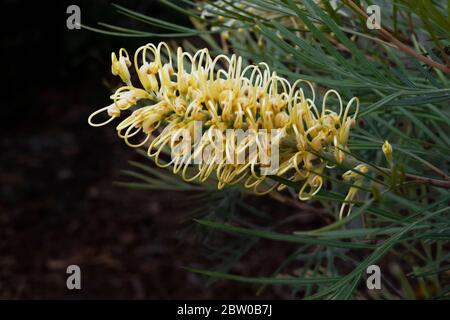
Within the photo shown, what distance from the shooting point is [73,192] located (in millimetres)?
2697

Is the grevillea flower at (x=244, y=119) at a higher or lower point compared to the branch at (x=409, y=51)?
lower

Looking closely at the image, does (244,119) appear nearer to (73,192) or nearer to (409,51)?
(409,51)

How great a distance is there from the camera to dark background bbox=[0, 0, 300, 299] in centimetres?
230

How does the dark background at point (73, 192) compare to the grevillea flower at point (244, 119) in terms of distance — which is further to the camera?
the dark background at point (73, 192)

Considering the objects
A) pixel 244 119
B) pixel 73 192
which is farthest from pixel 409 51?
pixel 73 192

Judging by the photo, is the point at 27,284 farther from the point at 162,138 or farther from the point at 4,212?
the point at 162,138

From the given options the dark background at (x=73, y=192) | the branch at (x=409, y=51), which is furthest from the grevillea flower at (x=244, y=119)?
the dark background at (x=73, y=192)

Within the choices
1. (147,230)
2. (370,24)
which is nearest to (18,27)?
(147,230)

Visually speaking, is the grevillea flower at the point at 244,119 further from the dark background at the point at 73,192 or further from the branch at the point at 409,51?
the dark background at the point at 73,192

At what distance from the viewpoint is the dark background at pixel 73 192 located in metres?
2.30

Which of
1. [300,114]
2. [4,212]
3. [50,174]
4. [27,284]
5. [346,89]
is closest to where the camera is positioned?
[300,114]

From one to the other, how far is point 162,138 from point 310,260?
0.66 m

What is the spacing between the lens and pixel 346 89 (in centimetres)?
67

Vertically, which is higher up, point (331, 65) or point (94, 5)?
point (94, 5)
